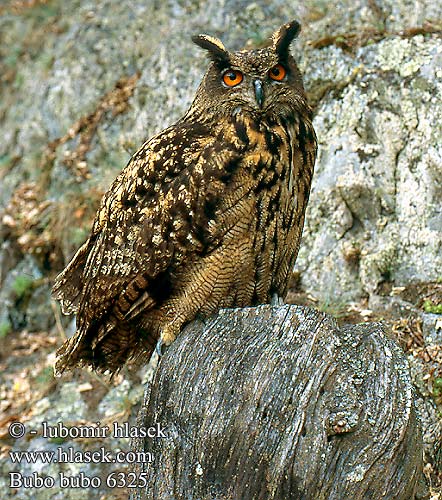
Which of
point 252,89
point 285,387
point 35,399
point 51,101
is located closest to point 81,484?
point 35,399

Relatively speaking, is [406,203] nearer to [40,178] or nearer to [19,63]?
[40,178]

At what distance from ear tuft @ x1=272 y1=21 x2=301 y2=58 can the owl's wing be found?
517 millimetres

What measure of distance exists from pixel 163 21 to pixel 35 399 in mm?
4382

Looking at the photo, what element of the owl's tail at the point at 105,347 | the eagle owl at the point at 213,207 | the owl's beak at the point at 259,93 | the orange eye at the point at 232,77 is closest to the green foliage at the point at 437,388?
the eagle owl at the point at 213,207

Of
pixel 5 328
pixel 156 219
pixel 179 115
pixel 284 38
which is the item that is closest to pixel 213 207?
pixel 156 219

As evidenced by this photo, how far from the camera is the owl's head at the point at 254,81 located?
3.12 meters

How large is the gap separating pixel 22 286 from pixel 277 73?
4240 mm

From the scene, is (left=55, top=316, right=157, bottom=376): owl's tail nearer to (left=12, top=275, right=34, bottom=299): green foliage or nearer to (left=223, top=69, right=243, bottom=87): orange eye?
(left=223, top=69, right=243, bottom=87): orange eye

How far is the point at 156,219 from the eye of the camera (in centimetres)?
320

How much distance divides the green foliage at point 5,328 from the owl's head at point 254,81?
4121 mm

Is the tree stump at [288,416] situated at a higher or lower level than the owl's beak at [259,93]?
lower

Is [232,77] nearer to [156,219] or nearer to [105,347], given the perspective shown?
[156,219]

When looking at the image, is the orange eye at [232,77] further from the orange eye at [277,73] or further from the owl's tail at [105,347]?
the owl's tail at [105,347]

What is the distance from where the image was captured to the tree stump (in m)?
2.46
